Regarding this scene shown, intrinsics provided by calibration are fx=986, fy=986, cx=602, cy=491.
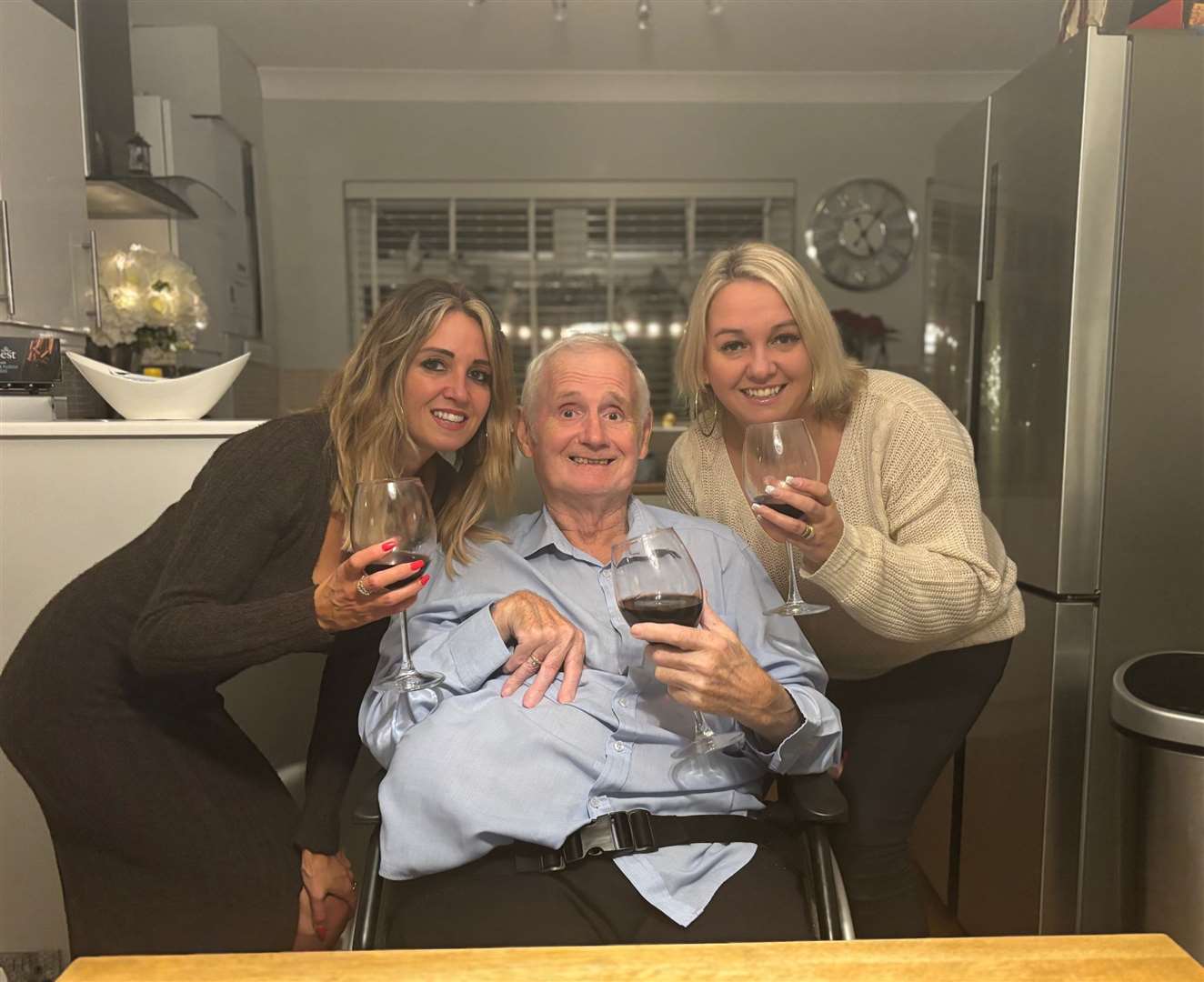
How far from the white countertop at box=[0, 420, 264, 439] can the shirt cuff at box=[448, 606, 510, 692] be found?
0.68 meters

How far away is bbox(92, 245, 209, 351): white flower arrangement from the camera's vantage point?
8.29 feet

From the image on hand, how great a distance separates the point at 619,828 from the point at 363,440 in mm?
696

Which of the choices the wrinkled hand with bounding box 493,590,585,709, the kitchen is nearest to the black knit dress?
the wrinkled hand with bounding box 493,590,585,709

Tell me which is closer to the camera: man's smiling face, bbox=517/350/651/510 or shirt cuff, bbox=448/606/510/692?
shirt cuff, bbox=448/606/510/692

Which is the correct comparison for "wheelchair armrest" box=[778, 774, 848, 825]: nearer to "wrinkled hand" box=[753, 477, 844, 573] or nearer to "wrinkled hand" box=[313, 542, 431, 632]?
"wrinkled hand" box=[753, 477, 844, 573]

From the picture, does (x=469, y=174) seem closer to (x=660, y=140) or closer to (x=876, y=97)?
(x=660, y=140)

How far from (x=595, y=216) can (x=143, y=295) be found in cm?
349

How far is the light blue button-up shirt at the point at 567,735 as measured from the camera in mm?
1315

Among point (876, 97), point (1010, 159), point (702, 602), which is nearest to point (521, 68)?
point (876, 97)

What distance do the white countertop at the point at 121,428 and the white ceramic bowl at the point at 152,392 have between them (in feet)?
0.19

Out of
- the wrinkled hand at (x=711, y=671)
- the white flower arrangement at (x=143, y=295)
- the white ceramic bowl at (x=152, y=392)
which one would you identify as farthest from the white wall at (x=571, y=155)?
the wrinkled hand at (x=711, y=671)

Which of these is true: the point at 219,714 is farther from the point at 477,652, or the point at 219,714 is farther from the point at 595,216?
the point at 595,216

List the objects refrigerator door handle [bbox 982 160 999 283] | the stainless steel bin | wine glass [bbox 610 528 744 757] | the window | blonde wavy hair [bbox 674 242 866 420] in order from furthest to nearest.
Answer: the window
refrigerator door handle [bbox 982 160 999 283]
the stainless steel bin
blonde wavy hair [bbox 674 242 866 420]
wine glass [bbox 610 528 744 757]

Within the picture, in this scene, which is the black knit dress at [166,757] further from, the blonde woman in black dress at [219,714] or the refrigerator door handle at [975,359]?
the refrigerator door handle at [975,359]
